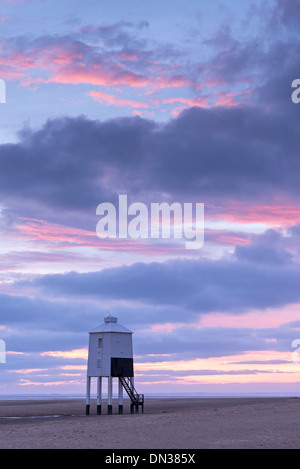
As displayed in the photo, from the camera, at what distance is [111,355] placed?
67.2 m

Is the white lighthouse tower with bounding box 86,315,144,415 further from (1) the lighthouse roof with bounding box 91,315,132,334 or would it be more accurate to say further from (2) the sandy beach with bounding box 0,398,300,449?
(2) the sandy beach with bounding box 0,398,300,449

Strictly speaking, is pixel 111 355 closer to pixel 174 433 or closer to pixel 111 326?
pixel 111 326

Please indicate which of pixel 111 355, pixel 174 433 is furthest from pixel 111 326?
pixel 174 433

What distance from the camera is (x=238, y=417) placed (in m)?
45.2

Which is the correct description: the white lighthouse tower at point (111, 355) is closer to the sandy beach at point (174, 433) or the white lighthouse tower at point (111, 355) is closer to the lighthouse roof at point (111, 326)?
the lighthouse roof at point (111, 326)

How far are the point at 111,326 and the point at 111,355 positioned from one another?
317 centimetres

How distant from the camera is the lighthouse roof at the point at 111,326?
6812cm

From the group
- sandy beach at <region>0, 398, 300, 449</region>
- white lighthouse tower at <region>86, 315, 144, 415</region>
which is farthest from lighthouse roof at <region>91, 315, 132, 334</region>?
sandy beach at <region>0, 398, 300, 449</region>

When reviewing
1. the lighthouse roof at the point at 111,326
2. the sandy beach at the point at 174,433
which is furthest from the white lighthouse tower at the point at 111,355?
the sandy beach at the point at 174,433

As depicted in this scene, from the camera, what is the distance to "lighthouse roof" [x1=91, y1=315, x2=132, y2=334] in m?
68.1

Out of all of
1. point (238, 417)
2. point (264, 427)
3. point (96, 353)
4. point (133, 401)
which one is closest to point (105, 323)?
point (96, 353)
